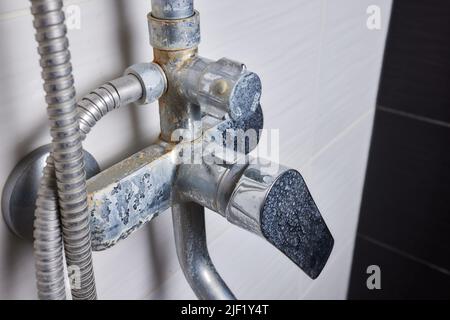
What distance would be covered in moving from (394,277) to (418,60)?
1.19 feet

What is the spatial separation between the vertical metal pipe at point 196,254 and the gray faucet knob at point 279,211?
0.06 meters

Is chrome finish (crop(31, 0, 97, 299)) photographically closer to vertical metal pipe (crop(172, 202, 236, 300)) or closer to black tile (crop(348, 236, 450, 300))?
vertical metal pipe (crop(172, 202, 236, 300))

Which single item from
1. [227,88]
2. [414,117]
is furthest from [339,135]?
[227,88]

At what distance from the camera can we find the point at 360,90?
63cm

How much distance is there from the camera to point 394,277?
0.80 metres

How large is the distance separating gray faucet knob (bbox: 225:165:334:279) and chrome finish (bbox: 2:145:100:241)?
0.11 m

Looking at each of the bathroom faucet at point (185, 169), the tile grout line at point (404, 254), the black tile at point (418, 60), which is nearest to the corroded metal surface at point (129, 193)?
the bathroom faucet at point (185, 169)

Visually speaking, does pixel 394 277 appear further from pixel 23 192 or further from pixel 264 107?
pixel 23 192

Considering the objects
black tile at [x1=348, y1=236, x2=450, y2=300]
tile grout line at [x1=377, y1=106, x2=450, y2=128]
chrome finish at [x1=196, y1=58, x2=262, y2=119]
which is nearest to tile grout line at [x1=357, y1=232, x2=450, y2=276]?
black tile at [x1=348, y1=236, x2=450, y2=300]

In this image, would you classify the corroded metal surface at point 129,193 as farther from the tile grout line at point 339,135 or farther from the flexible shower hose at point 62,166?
the tile grout line at point 339,135

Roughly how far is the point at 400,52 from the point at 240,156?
1.39 feet

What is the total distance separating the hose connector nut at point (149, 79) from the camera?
0.91ft

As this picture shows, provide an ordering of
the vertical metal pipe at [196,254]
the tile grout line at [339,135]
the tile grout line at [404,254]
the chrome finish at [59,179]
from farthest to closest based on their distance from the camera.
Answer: the tile grout line at [404,254]
the tile grout line at [339,135]
the vertical metal pipe at [196,254]
the chrome finish at [59,179]
